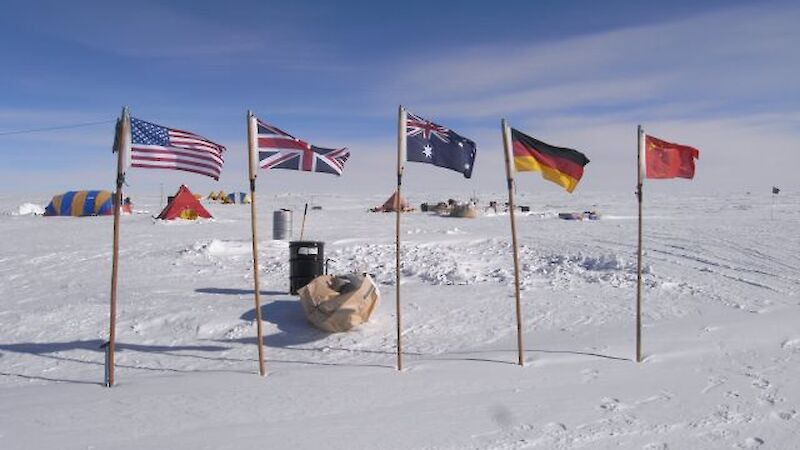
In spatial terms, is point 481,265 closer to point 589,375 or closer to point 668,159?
point 668,159

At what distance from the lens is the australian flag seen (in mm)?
6981

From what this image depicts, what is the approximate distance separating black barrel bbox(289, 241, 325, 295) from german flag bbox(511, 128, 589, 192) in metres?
4.22

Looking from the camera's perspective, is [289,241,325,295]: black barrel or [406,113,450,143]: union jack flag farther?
[289,241,325,295]: black barrel

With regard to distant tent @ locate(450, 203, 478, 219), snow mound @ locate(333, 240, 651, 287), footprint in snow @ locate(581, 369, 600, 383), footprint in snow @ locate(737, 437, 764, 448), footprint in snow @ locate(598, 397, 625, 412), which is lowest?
footprint in snow @ locate(737, 437, 764, 448)

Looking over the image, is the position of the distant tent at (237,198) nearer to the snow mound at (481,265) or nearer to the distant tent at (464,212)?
the distant tent at (464,212)

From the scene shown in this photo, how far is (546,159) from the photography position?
22.9ft

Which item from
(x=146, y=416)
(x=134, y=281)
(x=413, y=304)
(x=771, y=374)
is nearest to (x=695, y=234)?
(x=413, y=304)

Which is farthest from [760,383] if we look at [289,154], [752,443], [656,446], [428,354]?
[289,154]

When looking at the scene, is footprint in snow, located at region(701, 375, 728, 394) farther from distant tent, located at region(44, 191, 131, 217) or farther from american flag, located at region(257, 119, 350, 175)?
distant tent, located at region(44, 191, 131, 217)

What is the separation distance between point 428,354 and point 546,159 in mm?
2736

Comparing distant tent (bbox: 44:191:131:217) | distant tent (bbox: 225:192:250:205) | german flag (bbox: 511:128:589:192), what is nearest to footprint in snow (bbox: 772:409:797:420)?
german flag (bbox: 511:128:589:192)

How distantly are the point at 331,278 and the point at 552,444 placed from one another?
4872 millimetres

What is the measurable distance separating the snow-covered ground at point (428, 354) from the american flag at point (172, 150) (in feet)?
7.63

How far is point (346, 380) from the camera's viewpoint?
19.9 ft
